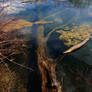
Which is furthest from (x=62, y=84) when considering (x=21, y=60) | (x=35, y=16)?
(x=35, y=16)

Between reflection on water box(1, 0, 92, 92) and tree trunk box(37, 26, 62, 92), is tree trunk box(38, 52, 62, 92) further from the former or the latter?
reflection on water box(1, 0, 92, 92)

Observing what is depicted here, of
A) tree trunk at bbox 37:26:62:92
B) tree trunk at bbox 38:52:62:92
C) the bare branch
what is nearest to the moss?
the bare branch

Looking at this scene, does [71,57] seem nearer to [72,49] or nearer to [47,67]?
[72,49]

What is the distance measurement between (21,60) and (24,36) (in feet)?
2.79

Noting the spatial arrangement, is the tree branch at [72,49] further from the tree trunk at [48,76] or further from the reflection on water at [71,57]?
the tree trunk at [48,76]

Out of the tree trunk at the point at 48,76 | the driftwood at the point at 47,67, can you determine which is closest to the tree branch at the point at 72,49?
the driftwood at the point at 47,67

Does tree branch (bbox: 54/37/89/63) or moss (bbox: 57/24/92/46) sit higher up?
moss (bbox: 57/24/92/46)

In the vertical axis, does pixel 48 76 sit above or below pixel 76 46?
below

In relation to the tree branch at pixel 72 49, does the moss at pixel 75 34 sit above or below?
above

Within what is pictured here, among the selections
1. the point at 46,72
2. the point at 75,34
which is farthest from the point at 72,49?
the point at 46,72

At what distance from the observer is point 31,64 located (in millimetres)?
1766

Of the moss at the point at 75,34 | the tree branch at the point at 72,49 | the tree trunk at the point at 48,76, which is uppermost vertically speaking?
the moss at the point at 75,34

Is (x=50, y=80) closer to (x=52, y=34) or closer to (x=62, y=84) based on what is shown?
(x=62, y=84)

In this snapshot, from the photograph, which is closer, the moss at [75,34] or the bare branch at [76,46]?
the bare branch at [76,46]
